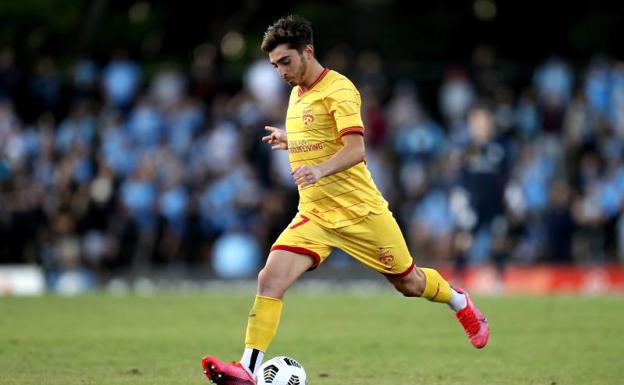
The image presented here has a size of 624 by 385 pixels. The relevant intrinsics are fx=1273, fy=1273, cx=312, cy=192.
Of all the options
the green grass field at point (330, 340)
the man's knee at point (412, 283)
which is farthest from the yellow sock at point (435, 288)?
the green grass field at point (330, 340)

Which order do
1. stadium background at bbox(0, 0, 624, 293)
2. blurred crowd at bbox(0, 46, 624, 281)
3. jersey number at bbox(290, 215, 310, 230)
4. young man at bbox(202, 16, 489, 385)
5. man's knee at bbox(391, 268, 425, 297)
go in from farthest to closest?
1. blurred crowd at bbox(0, 46, 624, 281)
2. stadium background at bbox(0, 0, 624, 293)
3. man's knee at bbox(391, 268, 425, 297)
4. jersey number at bbox(290, 215, 310, 230)
5. young man at bbox(202, 16, 489, 385)

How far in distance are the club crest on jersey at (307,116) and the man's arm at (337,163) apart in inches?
13.3

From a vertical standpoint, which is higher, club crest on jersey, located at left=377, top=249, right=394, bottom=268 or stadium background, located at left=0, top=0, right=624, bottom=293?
stadium background, located at left=0, top=0, right=624, bottom=293

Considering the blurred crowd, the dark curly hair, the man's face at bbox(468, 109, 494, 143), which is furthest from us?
the blurred crowd

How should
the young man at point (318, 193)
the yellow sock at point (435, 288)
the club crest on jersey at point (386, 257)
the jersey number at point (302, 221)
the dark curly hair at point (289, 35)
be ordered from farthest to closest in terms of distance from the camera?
the yellow sock at point (435, 288), the club crest on jersey at point (386, 257), the jersey number at point (302, 221), the dark curly hair at point (289, 35), the young man at point (318, 193)

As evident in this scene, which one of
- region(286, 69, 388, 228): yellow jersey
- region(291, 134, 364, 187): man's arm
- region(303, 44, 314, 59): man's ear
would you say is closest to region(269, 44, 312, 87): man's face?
region(303, 44, 314, 59): man's ear

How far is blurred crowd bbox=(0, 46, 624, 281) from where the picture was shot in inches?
874

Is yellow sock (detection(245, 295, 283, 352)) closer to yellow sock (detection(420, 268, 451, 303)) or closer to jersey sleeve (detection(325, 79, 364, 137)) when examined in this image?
jersey sleeve (detection(325, 79, 364, 137))

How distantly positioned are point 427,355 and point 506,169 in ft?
29.8

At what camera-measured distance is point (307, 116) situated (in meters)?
8.93

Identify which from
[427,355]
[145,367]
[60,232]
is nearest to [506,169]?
[60,232]

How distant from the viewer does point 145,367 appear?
33.6 ft

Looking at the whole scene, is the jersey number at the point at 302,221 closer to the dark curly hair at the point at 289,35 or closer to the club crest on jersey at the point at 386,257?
the club crest on jersey at the point at 386,257

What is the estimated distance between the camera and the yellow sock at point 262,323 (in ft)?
28.1
